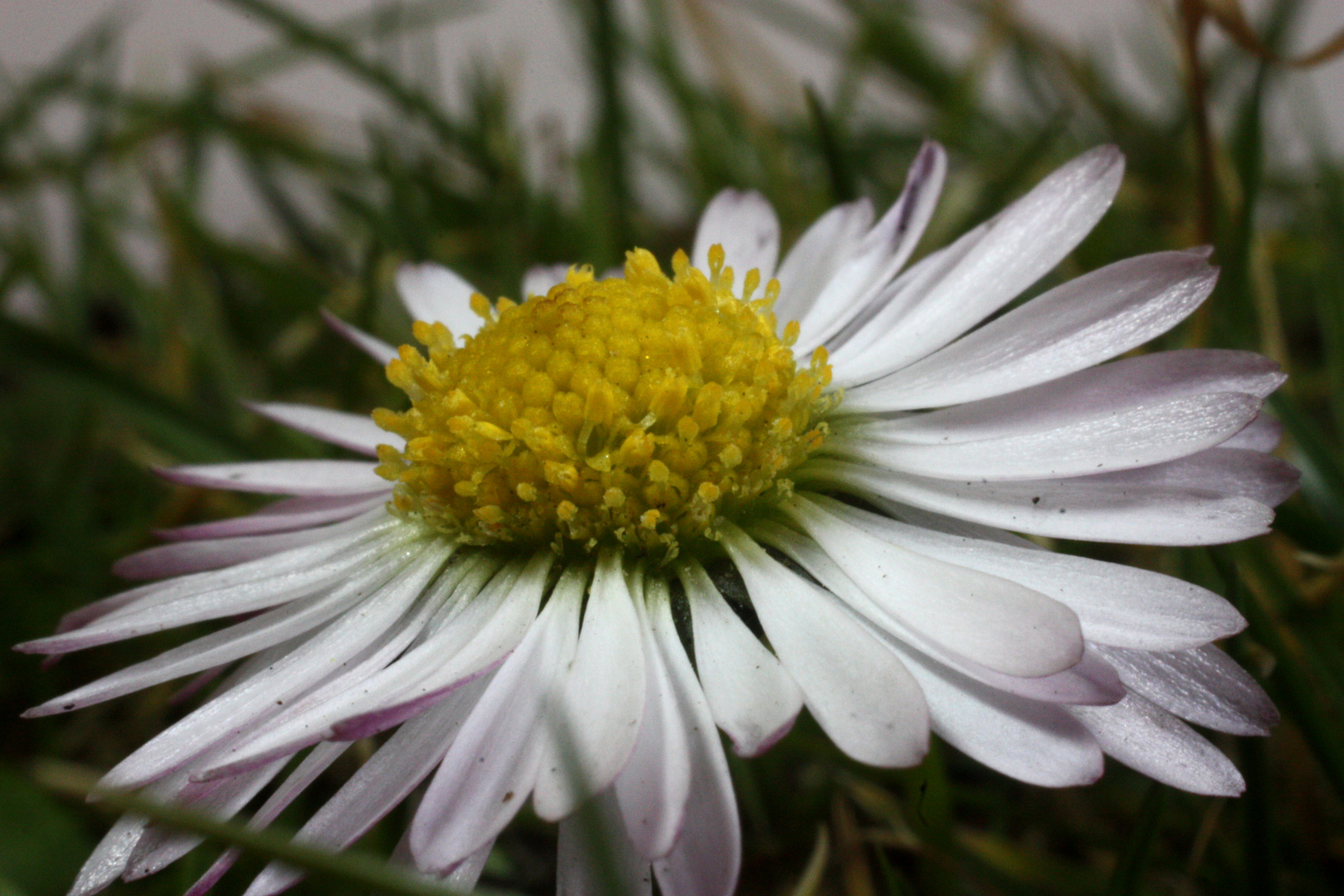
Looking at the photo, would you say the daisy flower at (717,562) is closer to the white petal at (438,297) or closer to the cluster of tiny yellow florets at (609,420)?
the cluster of tiny yellow florets at (609,420)

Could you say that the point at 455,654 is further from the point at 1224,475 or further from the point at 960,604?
the point at 1224,475

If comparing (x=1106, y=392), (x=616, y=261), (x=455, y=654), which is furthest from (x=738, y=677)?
(x=616, y=261)

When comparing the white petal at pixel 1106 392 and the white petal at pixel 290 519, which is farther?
the white petal at pixel 290 519

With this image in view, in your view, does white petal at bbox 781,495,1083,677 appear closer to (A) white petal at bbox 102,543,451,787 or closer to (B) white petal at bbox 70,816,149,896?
(A) white petal at bbox 102,543,451,787

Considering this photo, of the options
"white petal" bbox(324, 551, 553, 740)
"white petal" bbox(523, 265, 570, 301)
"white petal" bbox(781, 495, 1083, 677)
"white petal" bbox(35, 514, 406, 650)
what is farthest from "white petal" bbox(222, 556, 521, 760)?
"white petal" bbox(523, 265, 570, 301)

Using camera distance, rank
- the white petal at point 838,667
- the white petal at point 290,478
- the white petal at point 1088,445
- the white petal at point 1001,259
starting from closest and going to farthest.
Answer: the white petal at point 838,667 < the white petal at point 1088,445 < the white petal at point 1001,259 < the white petal at point 290,478

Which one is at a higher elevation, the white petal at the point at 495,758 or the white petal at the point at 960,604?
the white petal at the point at 960,604

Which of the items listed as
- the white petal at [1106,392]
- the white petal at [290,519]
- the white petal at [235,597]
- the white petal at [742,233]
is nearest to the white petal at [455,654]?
the white petal at [235,597]
